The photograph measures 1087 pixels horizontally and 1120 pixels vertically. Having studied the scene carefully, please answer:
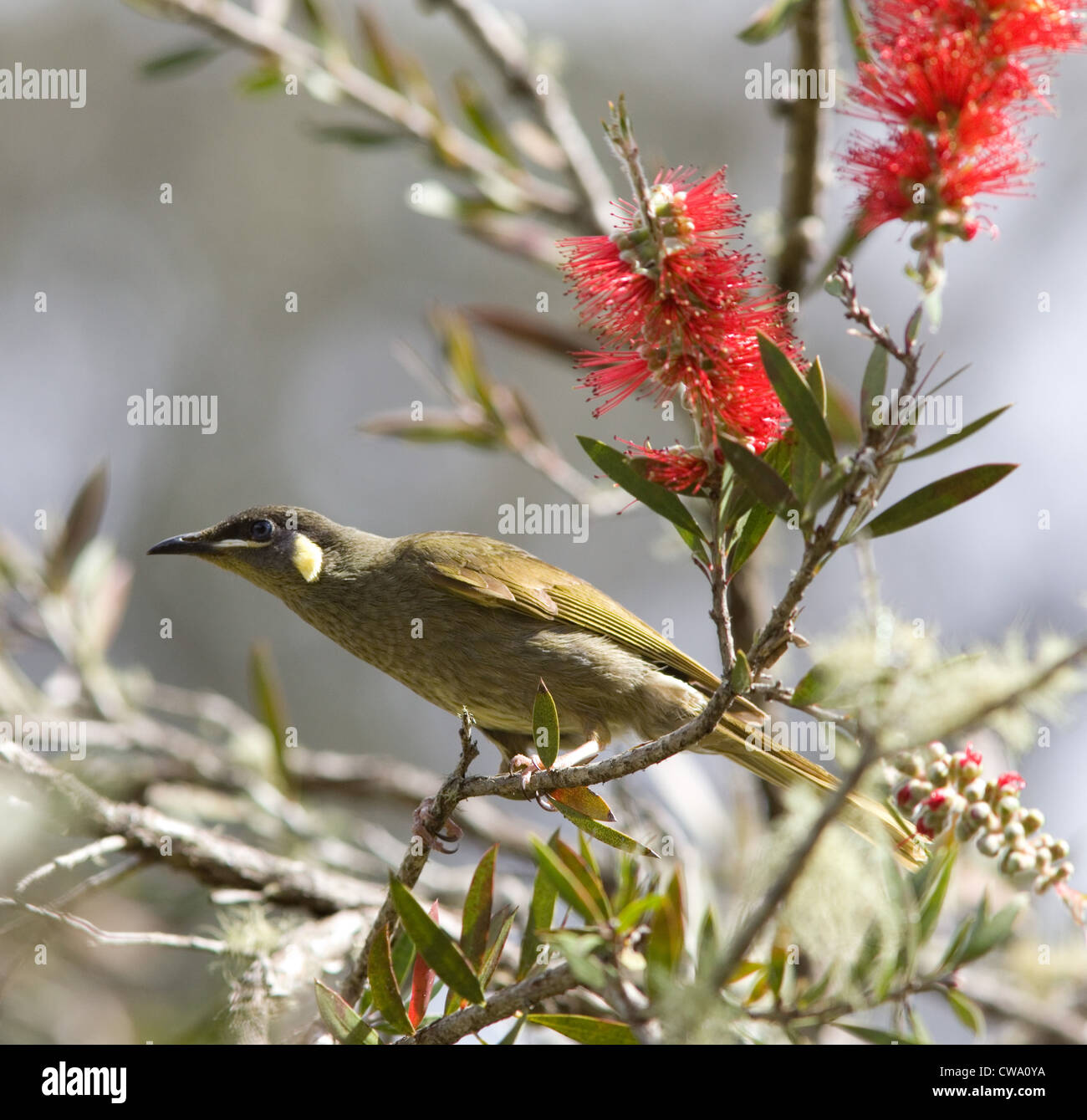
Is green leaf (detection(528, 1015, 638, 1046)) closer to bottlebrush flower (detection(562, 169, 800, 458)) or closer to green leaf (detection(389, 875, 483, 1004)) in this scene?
green leaf (detection(389, 875, 483, 1004))

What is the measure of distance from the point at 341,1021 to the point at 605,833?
54cm

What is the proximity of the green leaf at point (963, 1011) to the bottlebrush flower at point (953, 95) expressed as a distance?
3.54 ft

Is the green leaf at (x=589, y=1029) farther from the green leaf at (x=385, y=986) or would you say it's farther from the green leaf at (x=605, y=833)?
the green leaf at (x=605, y=833)

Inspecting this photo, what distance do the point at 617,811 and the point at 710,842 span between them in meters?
0.68

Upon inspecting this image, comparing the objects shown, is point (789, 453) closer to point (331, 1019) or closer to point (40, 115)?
point (331, 1019)

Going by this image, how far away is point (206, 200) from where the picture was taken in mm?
11047

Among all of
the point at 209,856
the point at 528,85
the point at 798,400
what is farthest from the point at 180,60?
the point at 798,400

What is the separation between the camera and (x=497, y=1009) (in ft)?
5.81

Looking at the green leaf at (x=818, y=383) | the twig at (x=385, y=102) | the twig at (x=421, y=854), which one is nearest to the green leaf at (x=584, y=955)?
the twig at (x=421, y=854)

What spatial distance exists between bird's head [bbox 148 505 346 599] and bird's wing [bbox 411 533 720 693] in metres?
0.38

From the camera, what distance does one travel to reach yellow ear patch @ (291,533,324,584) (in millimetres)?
3811

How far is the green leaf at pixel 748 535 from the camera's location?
69.1 inches

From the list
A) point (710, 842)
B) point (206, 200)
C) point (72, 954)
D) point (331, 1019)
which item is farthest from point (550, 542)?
point (331, 1019)
